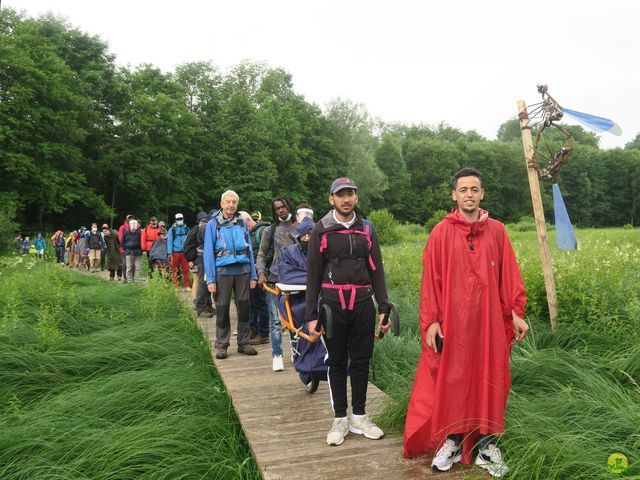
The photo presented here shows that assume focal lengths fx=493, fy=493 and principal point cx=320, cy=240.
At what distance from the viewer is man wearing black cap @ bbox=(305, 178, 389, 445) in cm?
334

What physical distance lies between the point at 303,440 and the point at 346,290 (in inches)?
42.8

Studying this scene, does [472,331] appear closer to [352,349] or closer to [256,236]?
[352,349]

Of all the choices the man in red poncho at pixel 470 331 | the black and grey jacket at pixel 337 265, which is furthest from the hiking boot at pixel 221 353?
the man in red poncho at pixel 470 331

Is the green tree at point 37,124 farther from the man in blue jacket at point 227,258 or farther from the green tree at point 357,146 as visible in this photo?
the man in blue jacket at point 227,258

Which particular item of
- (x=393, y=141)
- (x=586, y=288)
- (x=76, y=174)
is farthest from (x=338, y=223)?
(x=393, y=141)

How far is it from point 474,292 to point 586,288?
325 cm

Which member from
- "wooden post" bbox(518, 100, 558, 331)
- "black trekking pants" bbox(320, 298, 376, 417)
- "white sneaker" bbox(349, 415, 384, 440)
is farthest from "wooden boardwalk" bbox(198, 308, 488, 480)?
"wooden post" bbox(518, 100, 558, 331)

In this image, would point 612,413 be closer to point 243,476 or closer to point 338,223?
point 338,223

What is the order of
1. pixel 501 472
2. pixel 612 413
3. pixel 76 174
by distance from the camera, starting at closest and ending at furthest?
pixel 501 472
pixel 612 413
pixel 76 174

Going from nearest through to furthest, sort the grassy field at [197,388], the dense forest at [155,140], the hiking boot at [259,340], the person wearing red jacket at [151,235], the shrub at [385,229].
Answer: the grassy field at [197,388]
the hiking boot at [259,340]
the person wearing red jacket at [151,235]
the shrub at [385,229]
the dense forest at [155,140]

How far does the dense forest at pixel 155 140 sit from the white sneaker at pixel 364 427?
22.6 m

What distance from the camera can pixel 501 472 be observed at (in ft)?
8.92

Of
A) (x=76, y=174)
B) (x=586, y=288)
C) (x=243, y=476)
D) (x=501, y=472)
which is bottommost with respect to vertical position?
(x=243, y=476)

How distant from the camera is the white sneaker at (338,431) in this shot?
3.30 m
